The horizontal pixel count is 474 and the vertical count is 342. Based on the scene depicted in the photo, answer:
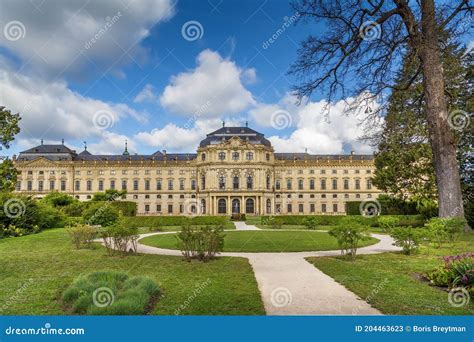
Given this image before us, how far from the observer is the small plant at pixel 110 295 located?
3565mm

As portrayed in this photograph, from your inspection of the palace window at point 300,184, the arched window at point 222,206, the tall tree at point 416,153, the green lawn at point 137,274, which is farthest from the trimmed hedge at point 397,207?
the arched window at point 222,206

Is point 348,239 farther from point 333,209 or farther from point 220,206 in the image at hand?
point 333,209

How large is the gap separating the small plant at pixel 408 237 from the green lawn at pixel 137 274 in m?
4.37

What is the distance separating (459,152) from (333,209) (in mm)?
35090

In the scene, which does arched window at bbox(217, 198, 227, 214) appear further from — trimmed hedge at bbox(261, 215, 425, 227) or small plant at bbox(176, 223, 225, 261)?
small plant at bbox(176, 223, 225, 261)

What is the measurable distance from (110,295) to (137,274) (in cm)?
203

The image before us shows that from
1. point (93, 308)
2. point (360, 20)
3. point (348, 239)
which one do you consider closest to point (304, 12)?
point (360, 20)

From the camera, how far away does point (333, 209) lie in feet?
165

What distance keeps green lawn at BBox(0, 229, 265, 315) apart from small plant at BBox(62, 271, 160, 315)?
17 cm

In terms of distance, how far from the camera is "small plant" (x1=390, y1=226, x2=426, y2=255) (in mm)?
8586

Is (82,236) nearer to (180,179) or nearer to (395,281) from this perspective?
(395,281)

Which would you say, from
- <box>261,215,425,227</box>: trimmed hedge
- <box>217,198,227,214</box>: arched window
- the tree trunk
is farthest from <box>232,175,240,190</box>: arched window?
the tree trunk

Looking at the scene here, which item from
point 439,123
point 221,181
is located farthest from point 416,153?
point 221,181

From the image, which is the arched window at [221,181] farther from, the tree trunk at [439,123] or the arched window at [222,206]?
the tree trunk at [439,123]
